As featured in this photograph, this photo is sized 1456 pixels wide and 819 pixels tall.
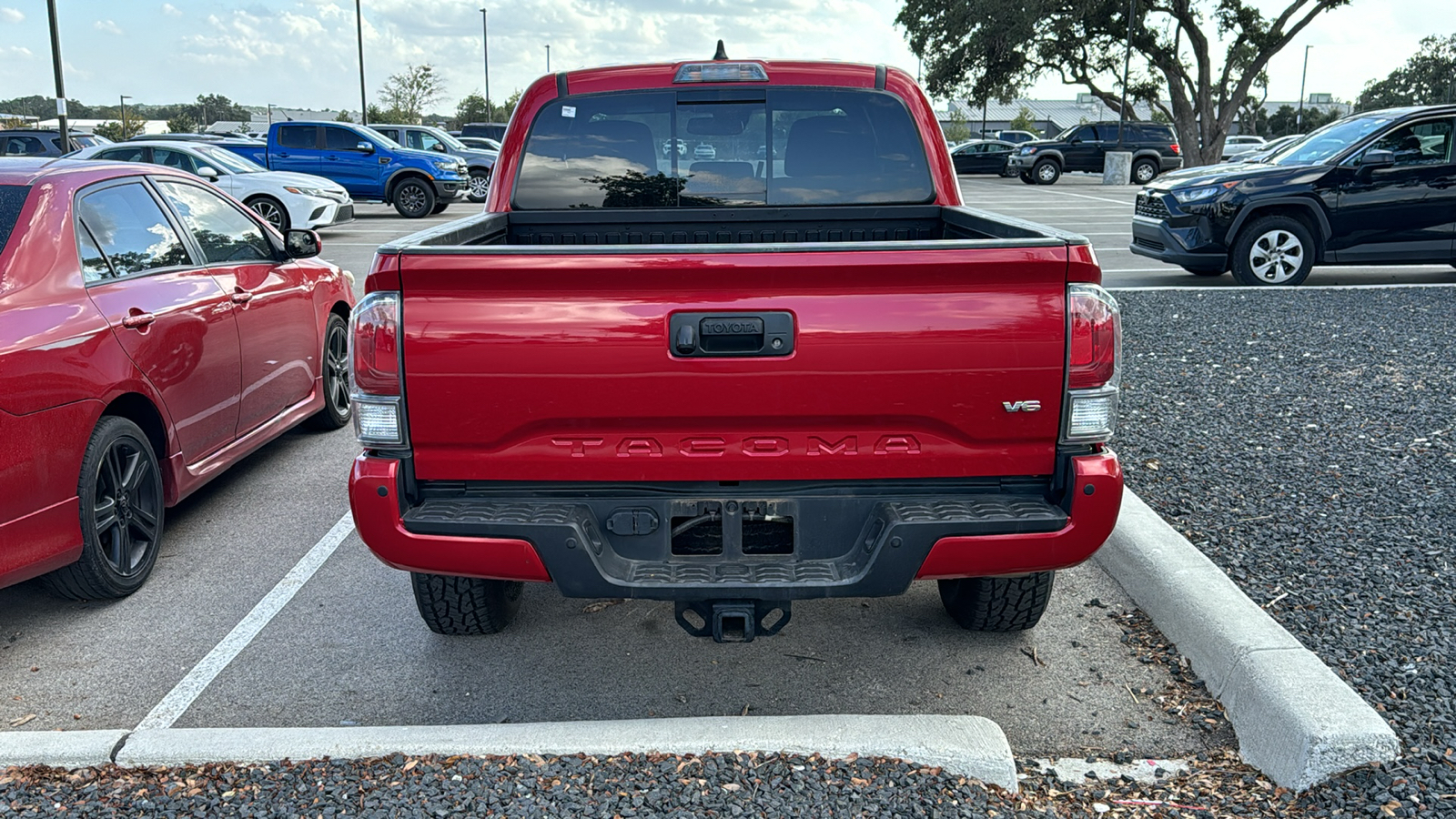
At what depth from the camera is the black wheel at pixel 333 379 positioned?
655cm

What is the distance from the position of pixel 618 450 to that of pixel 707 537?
354mm

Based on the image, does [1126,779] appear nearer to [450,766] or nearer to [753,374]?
[753,374]

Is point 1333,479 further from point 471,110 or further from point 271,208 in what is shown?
point 471,110

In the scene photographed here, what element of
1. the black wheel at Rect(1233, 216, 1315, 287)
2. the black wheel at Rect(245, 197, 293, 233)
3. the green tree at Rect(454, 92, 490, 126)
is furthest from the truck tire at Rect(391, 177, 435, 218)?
the green tree at Rect(454, 92, 490, 126)

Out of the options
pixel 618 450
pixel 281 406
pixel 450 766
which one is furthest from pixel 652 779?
pixel 281 406

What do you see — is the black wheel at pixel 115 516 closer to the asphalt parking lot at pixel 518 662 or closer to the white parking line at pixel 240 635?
the asphalt parking lot at pixel 518 662

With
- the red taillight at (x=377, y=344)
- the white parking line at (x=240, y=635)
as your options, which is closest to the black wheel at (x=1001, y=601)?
the red taillight at (x=377, y=344)

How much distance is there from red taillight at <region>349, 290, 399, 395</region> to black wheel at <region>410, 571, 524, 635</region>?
0.92 m

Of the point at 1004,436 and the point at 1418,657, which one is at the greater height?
the point at 1004,436

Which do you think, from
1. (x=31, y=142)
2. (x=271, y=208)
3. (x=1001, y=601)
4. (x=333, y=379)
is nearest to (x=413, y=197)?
(x=271, y=208)

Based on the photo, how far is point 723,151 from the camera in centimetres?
457

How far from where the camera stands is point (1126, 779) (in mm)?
3078

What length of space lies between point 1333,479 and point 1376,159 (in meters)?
6.97

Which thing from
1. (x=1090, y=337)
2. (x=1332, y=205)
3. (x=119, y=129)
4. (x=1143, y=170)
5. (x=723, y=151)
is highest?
(x=119, y=129)
